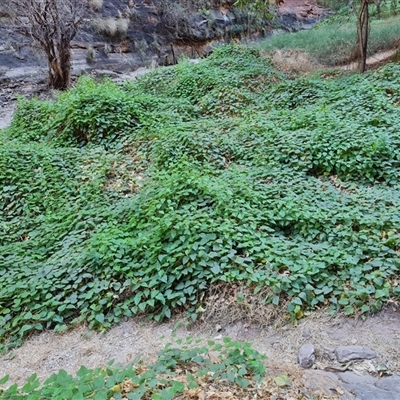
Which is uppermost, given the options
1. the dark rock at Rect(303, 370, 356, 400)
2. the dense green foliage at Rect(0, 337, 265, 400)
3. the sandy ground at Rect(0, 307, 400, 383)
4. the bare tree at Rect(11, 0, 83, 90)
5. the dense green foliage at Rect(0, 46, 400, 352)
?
the bare tree at Rect(11, 0, 83, 90)

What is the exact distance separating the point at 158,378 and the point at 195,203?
2.27 metres

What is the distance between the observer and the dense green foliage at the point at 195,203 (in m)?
3.44

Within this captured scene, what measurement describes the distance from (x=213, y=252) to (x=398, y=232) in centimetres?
192

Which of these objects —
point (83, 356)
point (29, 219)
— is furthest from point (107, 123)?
point (83, 356)

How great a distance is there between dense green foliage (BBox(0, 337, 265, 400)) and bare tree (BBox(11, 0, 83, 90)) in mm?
11620

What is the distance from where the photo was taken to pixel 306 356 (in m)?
2.73

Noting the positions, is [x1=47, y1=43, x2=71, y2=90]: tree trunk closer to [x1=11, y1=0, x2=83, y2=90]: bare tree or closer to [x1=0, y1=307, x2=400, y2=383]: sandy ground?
[x1=11, y1=0, x2=83, y2=90]: bare tree

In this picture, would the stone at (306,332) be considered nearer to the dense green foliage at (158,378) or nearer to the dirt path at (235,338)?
the dirt path at (235,338)

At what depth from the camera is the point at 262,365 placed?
243 cm

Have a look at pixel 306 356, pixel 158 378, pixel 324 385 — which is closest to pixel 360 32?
pixel 306 356

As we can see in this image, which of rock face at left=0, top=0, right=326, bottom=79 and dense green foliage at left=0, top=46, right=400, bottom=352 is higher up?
rock face at left=0, top=0, right=326, bottom=79

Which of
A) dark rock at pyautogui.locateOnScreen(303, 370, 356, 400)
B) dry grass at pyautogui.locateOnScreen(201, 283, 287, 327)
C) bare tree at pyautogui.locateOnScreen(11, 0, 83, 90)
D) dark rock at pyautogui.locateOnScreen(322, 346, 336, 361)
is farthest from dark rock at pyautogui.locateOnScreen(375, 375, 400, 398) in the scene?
bare tree at pyautogui.locateOnScreen(11, 0, 83, 90)

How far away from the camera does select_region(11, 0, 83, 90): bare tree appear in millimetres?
11211

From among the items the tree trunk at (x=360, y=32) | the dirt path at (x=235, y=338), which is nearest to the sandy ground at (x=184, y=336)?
the dirt path at (x=235, y=338)
